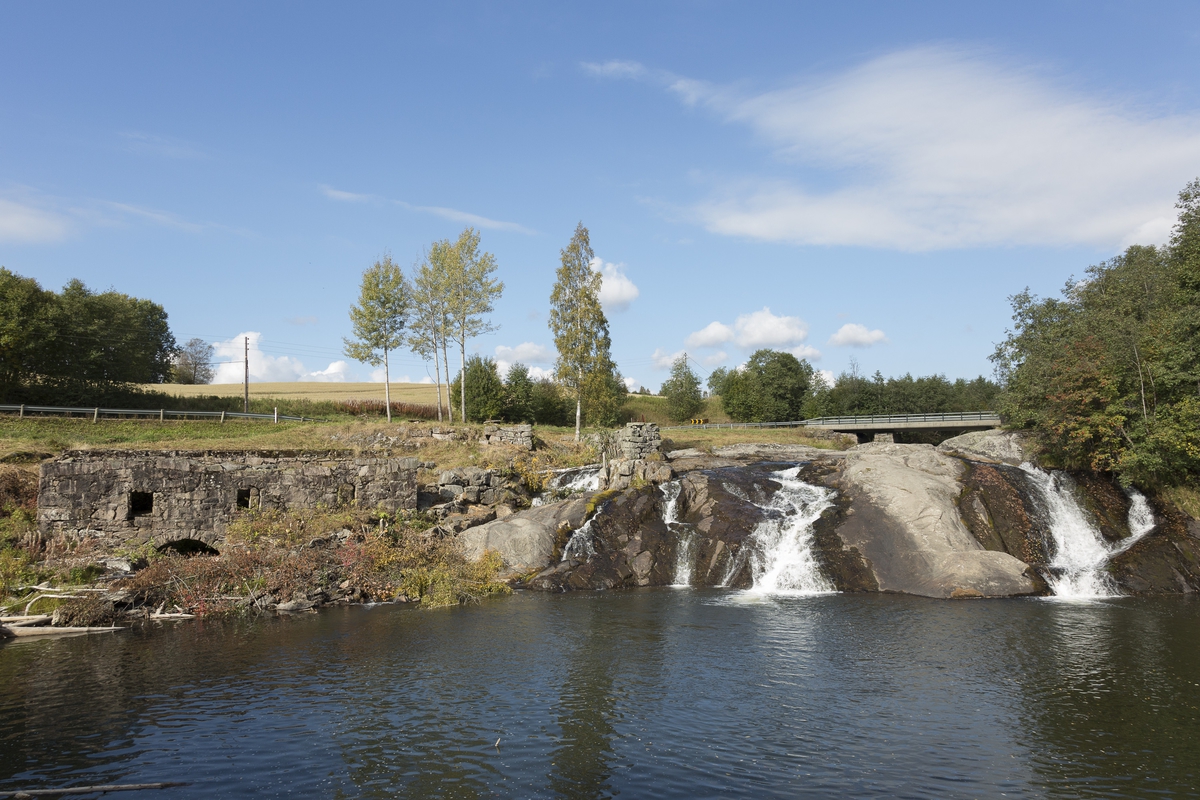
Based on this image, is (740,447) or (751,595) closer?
(751,595)

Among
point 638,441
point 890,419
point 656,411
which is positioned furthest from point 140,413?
point 890,419

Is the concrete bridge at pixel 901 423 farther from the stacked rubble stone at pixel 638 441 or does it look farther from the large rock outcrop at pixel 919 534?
the large rock outcrop at pixel 919 534

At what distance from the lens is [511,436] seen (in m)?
44.8

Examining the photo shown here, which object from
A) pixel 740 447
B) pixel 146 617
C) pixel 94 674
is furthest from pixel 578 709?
pixel 740 447

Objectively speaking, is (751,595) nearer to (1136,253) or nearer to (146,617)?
(146,617)

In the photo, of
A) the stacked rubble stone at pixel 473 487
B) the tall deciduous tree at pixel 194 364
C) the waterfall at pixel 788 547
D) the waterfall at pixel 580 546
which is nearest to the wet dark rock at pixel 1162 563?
the waterfall at pixel 788 547

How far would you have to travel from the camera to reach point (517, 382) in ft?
214

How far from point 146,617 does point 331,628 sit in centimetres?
599

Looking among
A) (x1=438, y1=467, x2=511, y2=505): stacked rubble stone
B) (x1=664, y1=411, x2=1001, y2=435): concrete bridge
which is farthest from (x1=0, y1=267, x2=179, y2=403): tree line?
(x1=664, y1=411, x2=1001, y2=435): concrete bridge

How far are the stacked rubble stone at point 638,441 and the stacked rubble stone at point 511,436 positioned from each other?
320 inches

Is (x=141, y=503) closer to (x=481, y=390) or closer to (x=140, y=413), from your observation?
(x=140, y=413)

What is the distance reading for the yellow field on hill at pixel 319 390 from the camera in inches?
3068

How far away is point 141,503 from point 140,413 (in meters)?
25.1

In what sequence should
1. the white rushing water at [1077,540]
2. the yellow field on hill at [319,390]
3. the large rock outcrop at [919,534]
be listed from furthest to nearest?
the yellow field on hill at [319,390], the white rushing water at [1077,540], the large rock outcrop at [919,534]
